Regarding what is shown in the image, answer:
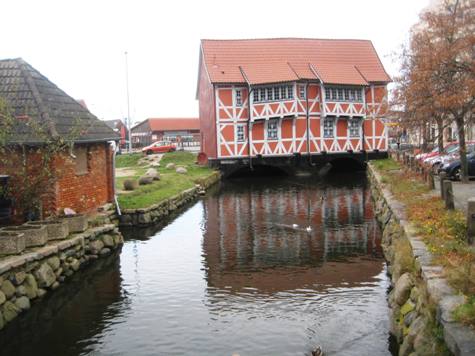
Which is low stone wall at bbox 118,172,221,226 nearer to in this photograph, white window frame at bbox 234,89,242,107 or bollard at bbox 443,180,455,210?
bollard at bbox 443,180,455,210

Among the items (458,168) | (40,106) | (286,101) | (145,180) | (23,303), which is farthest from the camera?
(286,101)

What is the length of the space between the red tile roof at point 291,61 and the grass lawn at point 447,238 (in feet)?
80.5

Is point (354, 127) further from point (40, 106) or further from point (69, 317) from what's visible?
point (69, 317)

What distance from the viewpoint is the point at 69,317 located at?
10.9m

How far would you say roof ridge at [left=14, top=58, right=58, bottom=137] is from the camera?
52.2 feet

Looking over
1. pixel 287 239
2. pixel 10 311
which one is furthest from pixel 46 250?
pixel 287 239

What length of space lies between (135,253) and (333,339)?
864cm

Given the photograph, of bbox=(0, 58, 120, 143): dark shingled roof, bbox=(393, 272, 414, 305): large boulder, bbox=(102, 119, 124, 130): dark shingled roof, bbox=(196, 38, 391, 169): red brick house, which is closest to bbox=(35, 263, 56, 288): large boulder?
bbox=(0, 58, 120, 143): dark shingled roof

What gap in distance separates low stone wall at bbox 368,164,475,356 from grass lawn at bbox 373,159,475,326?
0.14 metres

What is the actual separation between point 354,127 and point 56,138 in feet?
103

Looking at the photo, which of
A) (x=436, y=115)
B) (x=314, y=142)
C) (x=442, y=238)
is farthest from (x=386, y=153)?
(x=442, y=238)

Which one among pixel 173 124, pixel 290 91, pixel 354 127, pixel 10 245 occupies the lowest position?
pixel 10 245

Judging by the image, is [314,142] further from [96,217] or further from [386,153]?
[96,217]

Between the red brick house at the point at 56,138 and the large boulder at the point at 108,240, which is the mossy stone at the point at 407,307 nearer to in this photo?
the large boulder at the point at 108,240
